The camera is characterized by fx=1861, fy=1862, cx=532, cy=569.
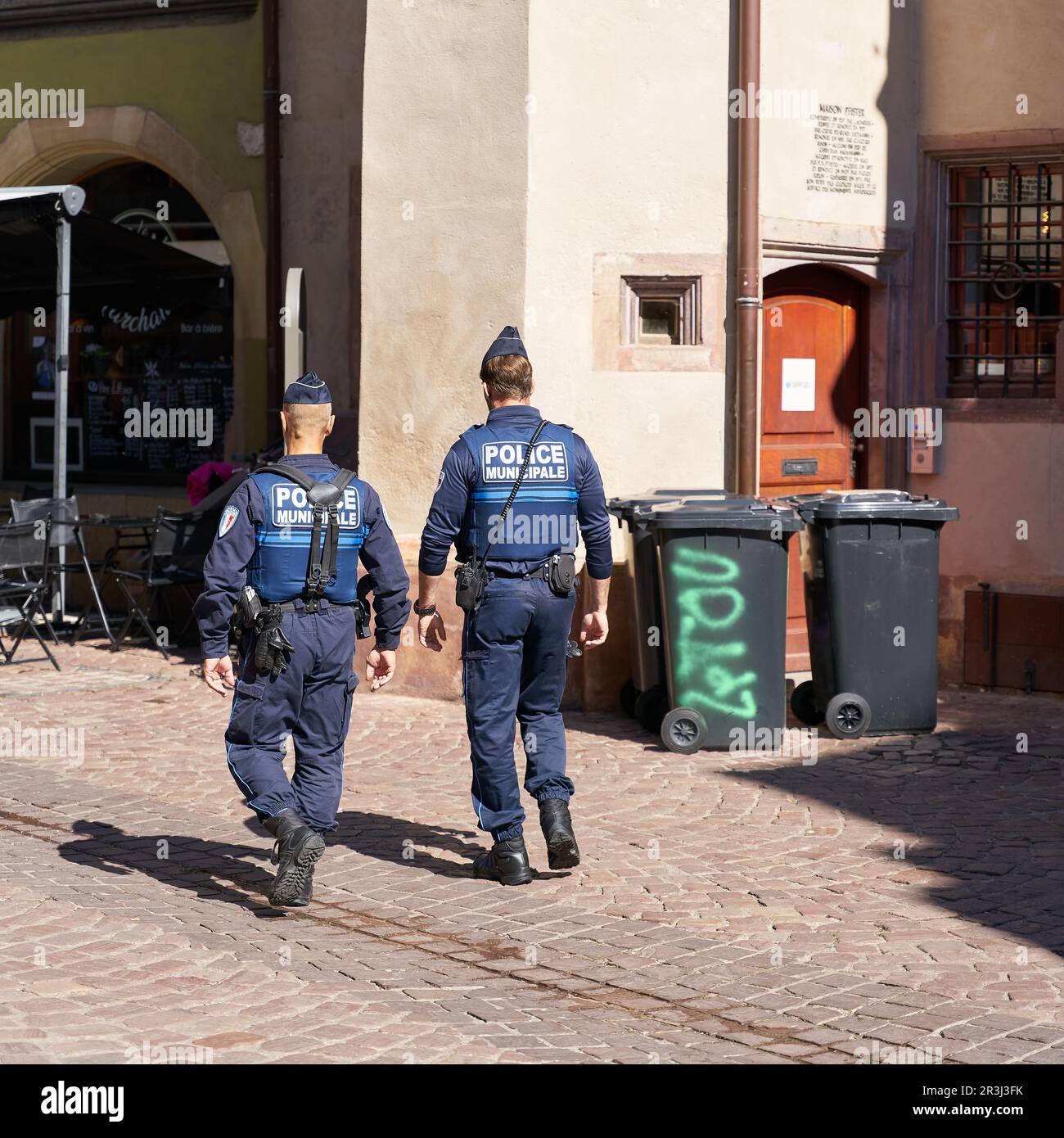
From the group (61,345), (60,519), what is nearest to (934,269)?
(61,345)

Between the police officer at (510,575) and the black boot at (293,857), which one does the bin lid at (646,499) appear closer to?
the police officer at (510,575)

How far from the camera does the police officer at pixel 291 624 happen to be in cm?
606

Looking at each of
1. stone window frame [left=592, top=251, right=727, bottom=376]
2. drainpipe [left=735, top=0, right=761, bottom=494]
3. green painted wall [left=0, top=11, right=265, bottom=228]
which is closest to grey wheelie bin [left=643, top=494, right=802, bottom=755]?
Result: drainpipe [left=735, top=0, right=761, bottom=494]

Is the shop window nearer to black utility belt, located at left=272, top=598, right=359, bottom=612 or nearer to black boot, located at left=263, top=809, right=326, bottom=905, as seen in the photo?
black utility belt, located at left=272, top=598, right=359, bottom=612

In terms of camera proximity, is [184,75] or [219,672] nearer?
[219,672]

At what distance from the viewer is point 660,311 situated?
10742mm

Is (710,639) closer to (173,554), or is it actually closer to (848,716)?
(848,716)

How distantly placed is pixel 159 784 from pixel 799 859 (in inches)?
117

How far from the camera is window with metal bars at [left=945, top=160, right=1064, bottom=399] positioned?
11.4 meters

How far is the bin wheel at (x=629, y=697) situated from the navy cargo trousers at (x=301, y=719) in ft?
13.0

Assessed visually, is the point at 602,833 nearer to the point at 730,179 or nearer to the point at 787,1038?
the point at 787,1038

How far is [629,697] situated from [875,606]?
1499 mm

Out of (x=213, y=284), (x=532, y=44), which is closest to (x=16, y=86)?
(x=213, y=284)

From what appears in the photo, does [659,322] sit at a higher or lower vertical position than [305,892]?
higher
